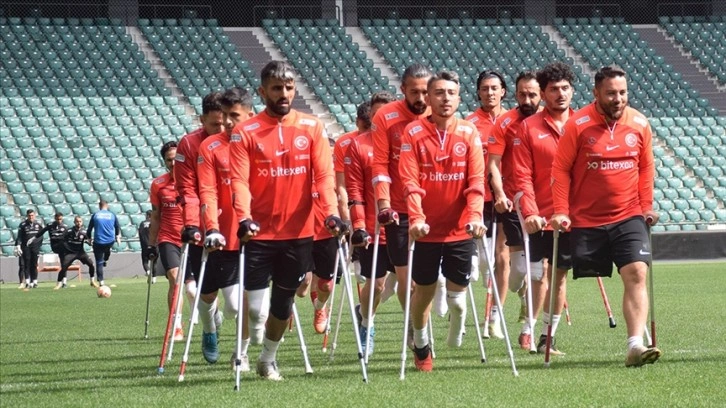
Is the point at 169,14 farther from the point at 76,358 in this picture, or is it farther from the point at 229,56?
the point at 76,358

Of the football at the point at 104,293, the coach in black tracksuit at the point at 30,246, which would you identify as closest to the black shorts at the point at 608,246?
the football at the point at 104,293

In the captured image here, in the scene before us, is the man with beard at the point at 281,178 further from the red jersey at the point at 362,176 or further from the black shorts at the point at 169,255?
the black shorts at the point at 169,255

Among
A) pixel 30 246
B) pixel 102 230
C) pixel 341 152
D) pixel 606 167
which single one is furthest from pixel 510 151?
pixel 30 246

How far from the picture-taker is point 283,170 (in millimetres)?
8969

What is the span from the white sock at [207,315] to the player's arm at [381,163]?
205cm

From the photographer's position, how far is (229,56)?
38.8m

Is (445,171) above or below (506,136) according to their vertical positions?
below

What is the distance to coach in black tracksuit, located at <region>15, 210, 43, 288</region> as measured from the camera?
28.3 m

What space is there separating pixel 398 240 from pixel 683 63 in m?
34.5

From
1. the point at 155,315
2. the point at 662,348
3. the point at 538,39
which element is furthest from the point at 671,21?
the point at 662,348

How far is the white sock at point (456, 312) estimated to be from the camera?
991cm

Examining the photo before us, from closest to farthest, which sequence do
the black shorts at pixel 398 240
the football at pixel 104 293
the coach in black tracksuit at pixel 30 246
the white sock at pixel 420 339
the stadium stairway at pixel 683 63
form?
the white sock at pixel 420 339
the black shorts at pixel 398 240
the football at pixel 104 293
the coach in black tracksuit at pixel 30 246
the stadium stairway at pixel 683 63

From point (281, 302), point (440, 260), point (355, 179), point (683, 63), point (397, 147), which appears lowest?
point (281, 302)

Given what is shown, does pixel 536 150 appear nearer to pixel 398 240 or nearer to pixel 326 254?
pixel 398 240
